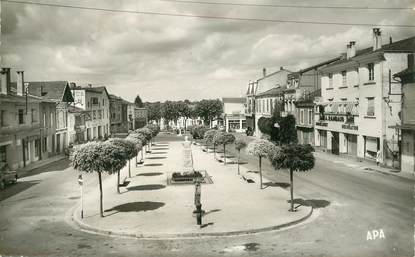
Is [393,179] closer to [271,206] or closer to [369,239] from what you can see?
[271,206]

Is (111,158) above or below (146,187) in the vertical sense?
above

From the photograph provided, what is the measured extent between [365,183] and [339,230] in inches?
466

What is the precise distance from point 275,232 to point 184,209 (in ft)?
17.7

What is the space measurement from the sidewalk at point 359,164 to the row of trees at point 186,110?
63.6 meters

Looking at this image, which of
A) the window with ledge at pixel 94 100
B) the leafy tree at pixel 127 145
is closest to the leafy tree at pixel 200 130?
the window with ledge at pixel 94 100

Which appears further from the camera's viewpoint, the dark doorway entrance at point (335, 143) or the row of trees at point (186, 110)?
the row of trees at point (186, 110)

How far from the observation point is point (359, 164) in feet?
120

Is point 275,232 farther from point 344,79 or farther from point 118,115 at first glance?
Result: point 118,115

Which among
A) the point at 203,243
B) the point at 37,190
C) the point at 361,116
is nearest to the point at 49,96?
the point at 37,190

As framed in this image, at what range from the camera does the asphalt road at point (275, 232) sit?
14.0m

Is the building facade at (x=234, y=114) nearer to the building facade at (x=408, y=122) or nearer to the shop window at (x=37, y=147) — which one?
the shop window at (x=37, y=147)

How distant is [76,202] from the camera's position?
74.2ft

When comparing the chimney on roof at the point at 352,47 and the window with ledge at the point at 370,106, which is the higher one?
the chimney on roof at the point at 352,47

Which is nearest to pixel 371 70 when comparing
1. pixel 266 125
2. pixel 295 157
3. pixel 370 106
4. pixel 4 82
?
pixel 370 106
